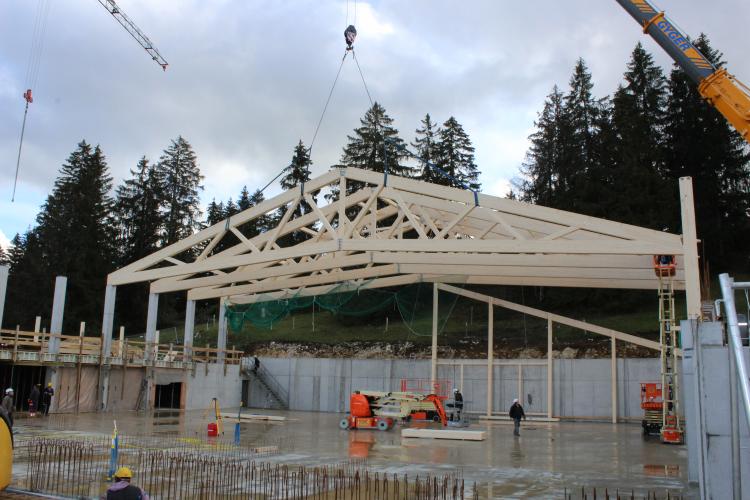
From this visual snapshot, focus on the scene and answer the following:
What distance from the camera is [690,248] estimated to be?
16719 millimetres

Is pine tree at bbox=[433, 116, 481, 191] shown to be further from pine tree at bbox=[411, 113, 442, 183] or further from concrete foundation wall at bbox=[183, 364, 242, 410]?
concrete foundation wall at bbox=[183, 364, 242, 410]

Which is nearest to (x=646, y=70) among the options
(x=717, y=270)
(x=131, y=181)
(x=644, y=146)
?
→ (x=644, y=146)

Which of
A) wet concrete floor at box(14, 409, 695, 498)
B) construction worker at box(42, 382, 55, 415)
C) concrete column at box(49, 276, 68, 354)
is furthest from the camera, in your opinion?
concrete column at box(49, 276, 68, 354)

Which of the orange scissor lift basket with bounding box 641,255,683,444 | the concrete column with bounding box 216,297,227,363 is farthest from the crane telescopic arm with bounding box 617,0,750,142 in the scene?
the concrete column with bounding box 216,297,227,363

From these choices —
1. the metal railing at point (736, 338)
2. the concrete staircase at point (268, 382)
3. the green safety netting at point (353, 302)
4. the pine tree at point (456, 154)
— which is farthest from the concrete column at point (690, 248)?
the pine tree at point (456, 154)

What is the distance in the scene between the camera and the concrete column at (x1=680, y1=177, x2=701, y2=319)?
51.5 ft

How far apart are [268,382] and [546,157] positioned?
31.7 meters

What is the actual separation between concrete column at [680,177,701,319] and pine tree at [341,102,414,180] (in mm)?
40272

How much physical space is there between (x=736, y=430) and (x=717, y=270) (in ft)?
131

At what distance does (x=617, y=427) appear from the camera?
2530cm

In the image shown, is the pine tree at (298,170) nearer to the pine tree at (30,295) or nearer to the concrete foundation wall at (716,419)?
the pine tree at (30,295)

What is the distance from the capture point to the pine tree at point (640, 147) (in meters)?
39.8

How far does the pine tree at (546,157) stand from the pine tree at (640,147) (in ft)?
18.7

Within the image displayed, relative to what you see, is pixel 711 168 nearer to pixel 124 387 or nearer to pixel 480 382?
pixel 480 382
